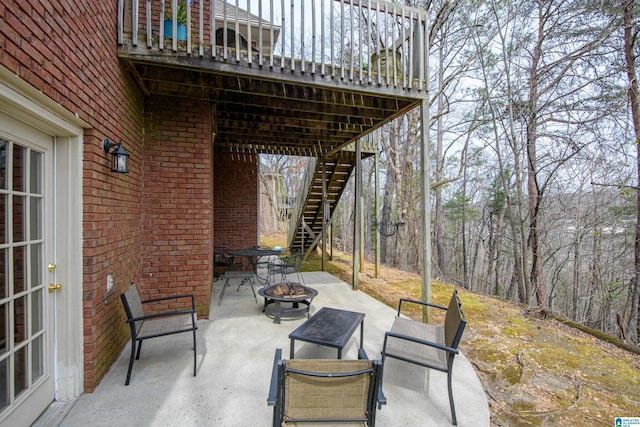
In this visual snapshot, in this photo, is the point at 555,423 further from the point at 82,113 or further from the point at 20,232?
the point at 82,113

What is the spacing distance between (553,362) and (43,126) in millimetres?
5264

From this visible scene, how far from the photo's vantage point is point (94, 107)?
2340mm

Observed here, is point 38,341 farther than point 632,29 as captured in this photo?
No

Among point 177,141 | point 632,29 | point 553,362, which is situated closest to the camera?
point 553,362

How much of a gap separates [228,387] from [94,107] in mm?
2544

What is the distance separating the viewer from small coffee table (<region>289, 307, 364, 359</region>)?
259 centimetres

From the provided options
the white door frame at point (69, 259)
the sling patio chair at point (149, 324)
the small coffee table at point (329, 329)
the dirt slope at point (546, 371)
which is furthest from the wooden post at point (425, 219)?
the white door frame at point (69, 259)

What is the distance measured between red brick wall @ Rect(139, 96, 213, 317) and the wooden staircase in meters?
3.65

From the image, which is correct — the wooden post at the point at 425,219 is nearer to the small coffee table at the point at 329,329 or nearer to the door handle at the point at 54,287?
the small coffee table at the point at 329,329

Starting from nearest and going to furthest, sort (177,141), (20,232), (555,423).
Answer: (20,232) < (555,423) < (177,141)

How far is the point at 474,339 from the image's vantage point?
3.94 metres

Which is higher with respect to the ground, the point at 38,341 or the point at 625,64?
the point at 625,64

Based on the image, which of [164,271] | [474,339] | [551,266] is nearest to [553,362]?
[474,339]

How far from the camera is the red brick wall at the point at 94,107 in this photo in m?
1.62
